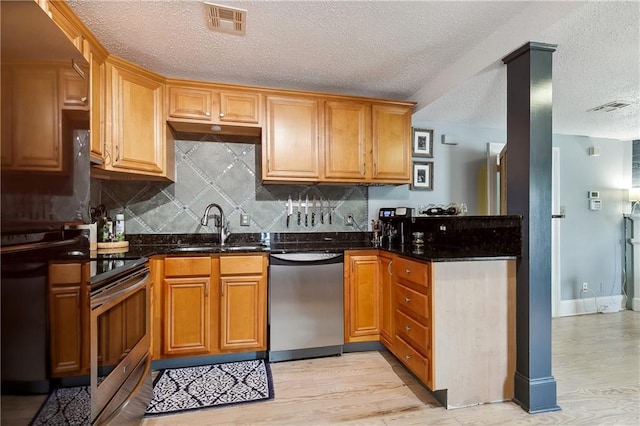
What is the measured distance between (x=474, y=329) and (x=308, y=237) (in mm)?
1694

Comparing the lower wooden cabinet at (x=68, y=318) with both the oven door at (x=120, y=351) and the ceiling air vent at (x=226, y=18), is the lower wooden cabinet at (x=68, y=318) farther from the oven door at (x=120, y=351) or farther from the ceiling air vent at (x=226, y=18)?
the ceiling air vent at (x=226, y=18)

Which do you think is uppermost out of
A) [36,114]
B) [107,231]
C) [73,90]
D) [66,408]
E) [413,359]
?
[73,90]

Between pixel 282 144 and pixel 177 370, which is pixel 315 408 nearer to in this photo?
pixel 177 370

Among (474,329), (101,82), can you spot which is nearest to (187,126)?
(101,82)

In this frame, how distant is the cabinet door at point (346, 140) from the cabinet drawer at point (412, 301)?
45.1 inches

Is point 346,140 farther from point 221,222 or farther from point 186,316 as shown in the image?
point 186,316

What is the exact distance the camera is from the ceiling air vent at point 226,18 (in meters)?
1.75

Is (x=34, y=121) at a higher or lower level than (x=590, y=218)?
higher

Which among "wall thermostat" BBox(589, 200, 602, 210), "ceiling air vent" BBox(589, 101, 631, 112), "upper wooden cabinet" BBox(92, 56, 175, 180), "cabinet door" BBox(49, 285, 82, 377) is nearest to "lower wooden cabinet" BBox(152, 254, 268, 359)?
"upper wooden cabinet" BBox(92, 56, 175, 180)

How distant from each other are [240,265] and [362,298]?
1.06 meters

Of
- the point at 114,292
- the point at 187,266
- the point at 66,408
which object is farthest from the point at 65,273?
the point at 187,266

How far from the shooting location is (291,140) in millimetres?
2768

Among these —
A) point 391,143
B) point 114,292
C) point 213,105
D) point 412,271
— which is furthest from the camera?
point 391,143

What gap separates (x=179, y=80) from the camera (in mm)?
2521
